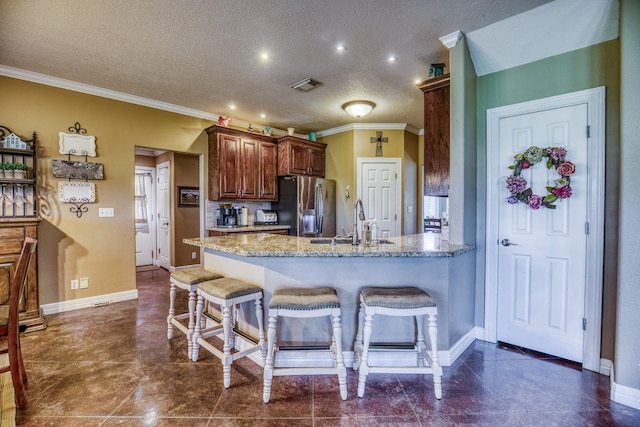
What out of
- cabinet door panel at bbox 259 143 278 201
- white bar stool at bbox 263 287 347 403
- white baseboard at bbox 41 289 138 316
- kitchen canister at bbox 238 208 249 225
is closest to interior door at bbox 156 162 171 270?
kitchen canister at bbox 238 208 249 225

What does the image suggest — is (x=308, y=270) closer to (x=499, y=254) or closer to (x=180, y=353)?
(x=180, y=353)

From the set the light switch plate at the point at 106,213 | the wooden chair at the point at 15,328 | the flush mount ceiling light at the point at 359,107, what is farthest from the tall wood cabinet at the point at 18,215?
the flush mount ceiling light at the point at 359,107

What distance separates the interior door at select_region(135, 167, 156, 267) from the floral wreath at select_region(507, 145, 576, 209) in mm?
6258

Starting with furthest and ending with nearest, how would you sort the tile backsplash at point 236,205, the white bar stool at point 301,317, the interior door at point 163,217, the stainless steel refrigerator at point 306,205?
1. the interior door at point 163,217
2. the stainless steel refrigerator at point 306,205
3. the tile backsplash at point 236,205
4. the white bar stool at point 301,317

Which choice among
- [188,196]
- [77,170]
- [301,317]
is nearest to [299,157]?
[188,196]

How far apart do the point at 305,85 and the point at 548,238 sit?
2903mm

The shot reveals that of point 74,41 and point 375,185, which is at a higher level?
point 74,41

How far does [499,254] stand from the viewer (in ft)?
8.89

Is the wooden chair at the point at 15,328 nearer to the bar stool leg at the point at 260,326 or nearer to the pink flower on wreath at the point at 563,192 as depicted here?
the bar stool leg at the point at 260,326

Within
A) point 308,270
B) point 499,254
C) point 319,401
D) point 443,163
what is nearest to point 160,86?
point 308,270

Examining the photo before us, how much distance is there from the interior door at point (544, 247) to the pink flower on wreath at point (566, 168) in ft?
0.26

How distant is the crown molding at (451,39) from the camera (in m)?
2.52

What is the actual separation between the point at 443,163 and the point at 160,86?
3.33 meters

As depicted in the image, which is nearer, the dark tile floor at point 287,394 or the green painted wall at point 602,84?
the dark tile floor at point 287,394
